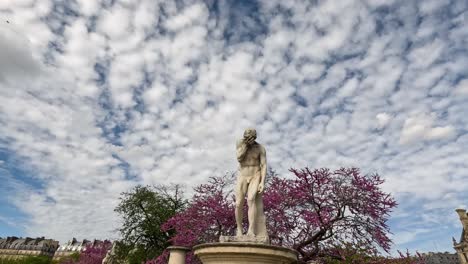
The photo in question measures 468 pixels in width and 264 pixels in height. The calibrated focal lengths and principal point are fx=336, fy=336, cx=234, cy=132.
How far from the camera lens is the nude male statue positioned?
6.27m

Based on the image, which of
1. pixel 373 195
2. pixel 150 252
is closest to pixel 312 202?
pixel 373 195

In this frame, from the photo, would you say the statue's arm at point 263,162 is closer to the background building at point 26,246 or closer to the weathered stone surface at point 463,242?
the weathered stone surface at point 463,242

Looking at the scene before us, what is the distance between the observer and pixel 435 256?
5641 cm

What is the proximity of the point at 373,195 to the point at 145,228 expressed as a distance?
754 inches

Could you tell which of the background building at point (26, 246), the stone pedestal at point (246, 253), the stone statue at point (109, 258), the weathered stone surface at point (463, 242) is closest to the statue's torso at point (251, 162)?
the stone pedestal at point (246, 253)

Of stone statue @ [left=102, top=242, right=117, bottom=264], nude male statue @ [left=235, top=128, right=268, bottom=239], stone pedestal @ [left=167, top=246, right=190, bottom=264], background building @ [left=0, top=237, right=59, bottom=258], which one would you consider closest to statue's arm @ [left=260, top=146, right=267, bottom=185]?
nude male statue @ [left=235, top=128, right=268, bottom=239]

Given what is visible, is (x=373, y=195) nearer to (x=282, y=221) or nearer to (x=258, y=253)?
(x=282, y=221)

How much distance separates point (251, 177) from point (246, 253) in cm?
166

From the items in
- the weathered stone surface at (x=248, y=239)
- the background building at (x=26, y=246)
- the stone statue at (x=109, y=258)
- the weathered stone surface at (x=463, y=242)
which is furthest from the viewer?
the background building at (x=26, y=246)

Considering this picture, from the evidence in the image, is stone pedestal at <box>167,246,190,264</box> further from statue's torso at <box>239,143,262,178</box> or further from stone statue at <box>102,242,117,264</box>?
stone statue at <box>102,242,117,264</box>

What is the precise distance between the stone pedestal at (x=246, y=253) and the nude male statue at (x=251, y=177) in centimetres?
84

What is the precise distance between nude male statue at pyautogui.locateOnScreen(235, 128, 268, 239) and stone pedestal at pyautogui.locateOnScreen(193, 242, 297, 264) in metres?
0.84

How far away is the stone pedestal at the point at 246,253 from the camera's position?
524cm

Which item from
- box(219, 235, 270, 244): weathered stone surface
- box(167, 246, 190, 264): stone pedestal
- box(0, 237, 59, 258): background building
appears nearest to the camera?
box(219, 235, 270, 244): weathered stone surface
